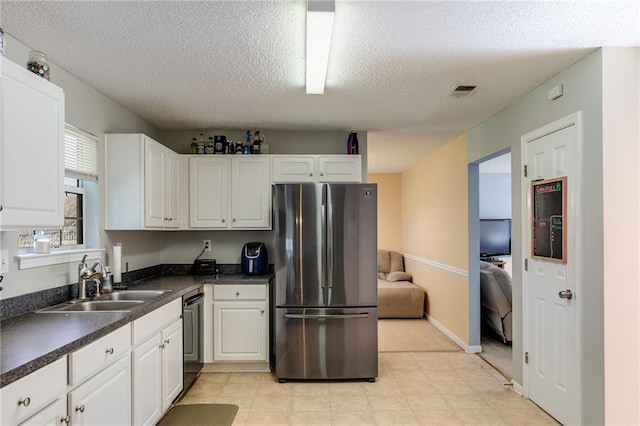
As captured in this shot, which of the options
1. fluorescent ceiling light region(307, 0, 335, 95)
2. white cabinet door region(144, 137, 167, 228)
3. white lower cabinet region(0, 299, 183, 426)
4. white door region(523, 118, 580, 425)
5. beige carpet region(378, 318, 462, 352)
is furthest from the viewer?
beige carpet region(378, 318, 462, 352)

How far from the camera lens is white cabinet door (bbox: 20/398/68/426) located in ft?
4.62

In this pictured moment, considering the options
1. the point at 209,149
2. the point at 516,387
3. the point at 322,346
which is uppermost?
the point at 209,149

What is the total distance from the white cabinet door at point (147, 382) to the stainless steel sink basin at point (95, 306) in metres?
0.27

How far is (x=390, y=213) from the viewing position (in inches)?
303

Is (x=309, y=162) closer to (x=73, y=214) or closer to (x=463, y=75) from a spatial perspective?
(x=463, y=75)

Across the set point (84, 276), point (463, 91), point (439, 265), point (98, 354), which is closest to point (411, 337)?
point (439, 265)

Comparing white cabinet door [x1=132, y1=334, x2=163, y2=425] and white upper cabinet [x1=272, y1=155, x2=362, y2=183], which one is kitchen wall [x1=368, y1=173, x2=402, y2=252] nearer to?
white upper cabinet [x1=272, y1=155, x2=362, y2=183]

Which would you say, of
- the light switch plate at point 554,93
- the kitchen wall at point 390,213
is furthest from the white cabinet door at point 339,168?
the kitchen wall at point 390,213

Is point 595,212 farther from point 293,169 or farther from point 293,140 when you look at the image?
point 293,140

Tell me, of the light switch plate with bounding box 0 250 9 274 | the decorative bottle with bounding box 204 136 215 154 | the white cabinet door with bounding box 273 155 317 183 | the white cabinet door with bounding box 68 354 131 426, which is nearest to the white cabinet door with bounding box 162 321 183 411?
the white cabinet door with bounding box 68 354 131 426

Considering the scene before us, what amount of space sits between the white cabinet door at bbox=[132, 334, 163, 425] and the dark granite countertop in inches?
9.5

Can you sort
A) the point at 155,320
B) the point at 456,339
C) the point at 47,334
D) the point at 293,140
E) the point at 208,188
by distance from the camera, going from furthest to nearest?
1. the point at 456,339
2. the point at 293,140
3. the point at 208,188
4. the point at 155,320
5. the point at 47,334

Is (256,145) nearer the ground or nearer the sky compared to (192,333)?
nearer the sky

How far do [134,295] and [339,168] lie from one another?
7.29ft
